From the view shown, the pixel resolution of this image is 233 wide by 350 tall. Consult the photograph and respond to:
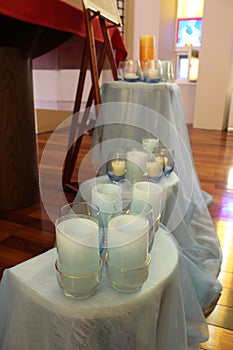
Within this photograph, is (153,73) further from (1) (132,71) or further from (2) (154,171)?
(2) (154,171)

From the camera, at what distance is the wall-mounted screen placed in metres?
4.54

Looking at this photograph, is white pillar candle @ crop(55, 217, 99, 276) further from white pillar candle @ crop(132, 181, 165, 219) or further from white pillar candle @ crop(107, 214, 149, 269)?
white pillar candle @ crop(132, 181, 165, 219)

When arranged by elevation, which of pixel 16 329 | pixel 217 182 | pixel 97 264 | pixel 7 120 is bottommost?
pixel 217 182

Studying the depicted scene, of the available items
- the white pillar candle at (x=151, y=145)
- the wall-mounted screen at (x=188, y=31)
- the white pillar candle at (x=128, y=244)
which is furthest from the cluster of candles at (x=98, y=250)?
the wall-mounted screen at (x=188, y=31)

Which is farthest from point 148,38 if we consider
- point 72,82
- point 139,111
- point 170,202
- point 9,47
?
point 72,82

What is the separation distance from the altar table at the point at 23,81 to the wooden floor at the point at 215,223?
11 centimetres

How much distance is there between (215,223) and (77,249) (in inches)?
48.3

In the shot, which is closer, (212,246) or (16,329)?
(16,329)

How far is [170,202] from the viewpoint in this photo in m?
1.11

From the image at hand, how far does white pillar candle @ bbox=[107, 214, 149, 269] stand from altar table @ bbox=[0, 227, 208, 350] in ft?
0.19

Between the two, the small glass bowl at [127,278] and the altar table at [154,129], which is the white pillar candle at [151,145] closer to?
the altar table at [154,129]

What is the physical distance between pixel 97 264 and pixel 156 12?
4265mm

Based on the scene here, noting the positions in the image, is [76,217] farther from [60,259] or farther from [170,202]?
[170,202]

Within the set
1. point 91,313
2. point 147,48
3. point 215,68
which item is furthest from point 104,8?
point 215,68
